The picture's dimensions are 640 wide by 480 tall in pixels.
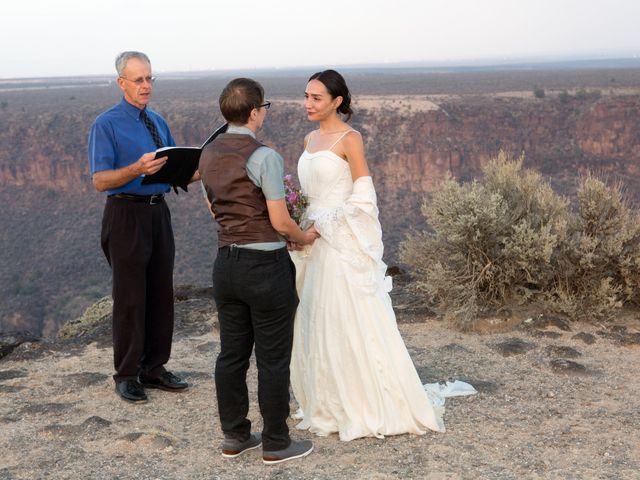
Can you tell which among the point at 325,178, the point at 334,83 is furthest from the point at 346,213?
the point at 334,83

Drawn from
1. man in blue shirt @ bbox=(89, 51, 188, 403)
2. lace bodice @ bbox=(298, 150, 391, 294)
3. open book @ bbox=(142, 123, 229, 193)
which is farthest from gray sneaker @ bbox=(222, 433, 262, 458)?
open book @ bbox=(142, 123, 229, 193)

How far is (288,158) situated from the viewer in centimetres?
3400

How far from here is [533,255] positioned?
7207 mm

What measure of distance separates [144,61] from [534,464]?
3.13 metres

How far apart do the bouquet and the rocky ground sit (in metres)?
1.22

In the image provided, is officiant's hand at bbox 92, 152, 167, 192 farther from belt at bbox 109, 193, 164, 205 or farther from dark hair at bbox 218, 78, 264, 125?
dark hair at bbox 218, 78, 264, 125

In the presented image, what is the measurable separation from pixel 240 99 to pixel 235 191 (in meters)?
0.42

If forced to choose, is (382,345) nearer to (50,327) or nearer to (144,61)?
(144,61)

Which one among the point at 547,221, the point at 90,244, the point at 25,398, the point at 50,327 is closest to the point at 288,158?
the point at 90,244

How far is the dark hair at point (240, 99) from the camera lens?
3.85 m

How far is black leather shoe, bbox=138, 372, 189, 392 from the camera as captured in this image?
5508 millimetres

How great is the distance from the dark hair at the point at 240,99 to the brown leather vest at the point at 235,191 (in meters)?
0.10

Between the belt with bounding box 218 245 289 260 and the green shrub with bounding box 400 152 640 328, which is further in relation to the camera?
the green shrub with bounding box 400 152 640 328

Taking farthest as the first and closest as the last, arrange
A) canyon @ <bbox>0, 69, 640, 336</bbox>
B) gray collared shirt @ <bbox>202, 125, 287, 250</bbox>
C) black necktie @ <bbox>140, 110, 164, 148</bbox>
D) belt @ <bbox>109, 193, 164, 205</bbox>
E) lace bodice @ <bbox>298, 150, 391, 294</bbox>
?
canyon @ <bbox>0, 69, 640, 336</bbox>
black necktie @ <bbox>140, 110, 164, 148</bbox>
belt @ <bbox>109, 193, 164, 205</bbox>
lace bodice @ <bbox>298, 150, 391, 294</bbox>
gray collared shirt @ <bbox>202, 125, 287, 250</bbox>
